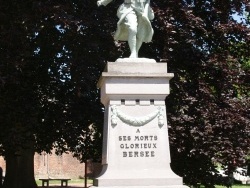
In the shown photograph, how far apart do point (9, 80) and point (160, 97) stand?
22.4 feet

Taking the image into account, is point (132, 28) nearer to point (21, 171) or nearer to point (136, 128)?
point (136, 128)

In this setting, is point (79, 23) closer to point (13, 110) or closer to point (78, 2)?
point (78, 2)

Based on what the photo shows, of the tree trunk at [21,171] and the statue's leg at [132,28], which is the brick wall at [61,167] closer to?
the tree trunk at [21,171]

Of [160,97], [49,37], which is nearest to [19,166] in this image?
[49,37]

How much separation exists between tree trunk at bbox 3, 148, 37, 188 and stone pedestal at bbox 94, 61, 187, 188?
10619 millimetres

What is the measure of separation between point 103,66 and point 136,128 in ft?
21.4

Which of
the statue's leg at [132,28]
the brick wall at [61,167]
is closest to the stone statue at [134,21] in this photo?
the statue's leg at [132,28]

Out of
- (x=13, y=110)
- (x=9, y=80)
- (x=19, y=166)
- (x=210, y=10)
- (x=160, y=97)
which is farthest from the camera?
(x=19, y=166)

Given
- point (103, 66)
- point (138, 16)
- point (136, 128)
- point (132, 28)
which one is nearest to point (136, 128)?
point (136, 128)

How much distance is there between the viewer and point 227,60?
1658 cm

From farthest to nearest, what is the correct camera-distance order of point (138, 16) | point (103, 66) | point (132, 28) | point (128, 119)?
point (103, 66)
point (138, 16)
point (132, 28)
point (128, 119)

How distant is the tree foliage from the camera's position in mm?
15438

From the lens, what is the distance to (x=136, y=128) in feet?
31.6

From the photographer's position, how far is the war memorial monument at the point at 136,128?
9.38 m
